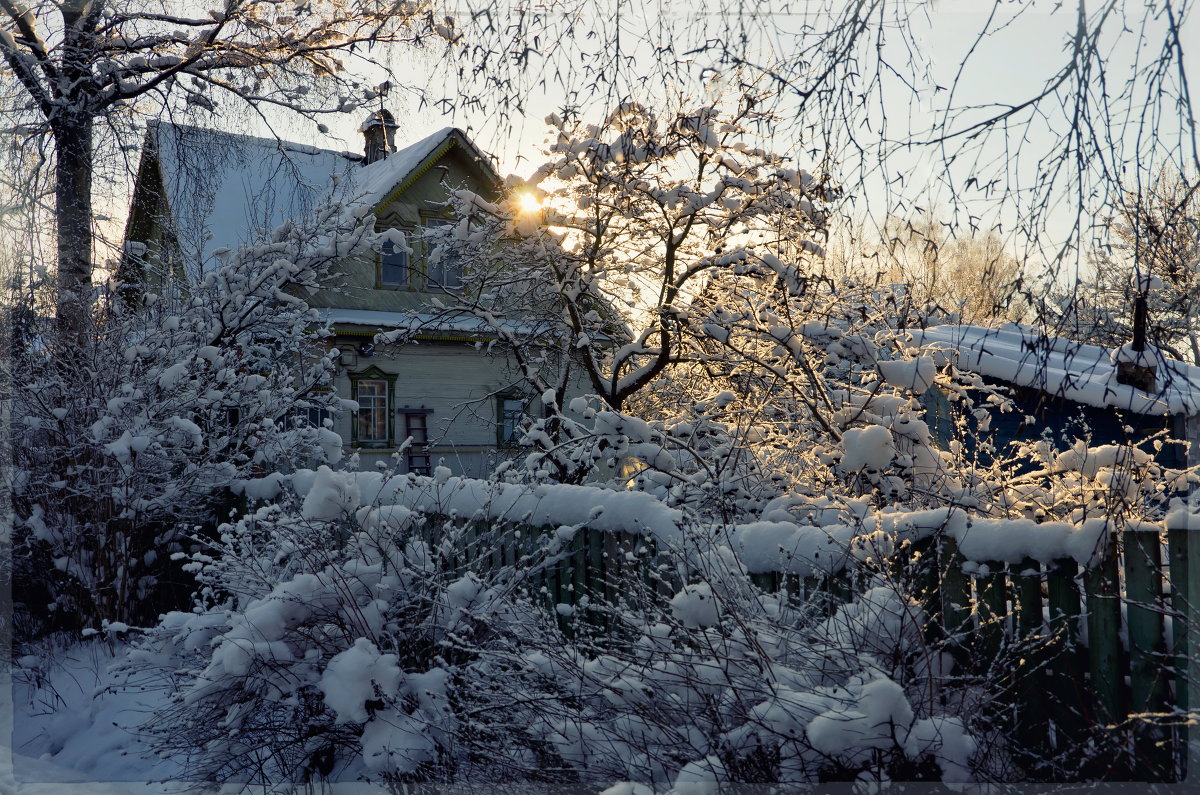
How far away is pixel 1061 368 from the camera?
8.49 m

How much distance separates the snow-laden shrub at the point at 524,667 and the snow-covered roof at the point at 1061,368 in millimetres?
881

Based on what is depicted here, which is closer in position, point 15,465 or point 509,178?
point 15,465

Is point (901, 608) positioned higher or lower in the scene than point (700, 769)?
higher

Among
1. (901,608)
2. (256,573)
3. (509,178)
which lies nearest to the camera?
(901,608)

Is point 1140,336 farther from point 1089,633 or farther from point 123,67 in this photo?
point 123,67

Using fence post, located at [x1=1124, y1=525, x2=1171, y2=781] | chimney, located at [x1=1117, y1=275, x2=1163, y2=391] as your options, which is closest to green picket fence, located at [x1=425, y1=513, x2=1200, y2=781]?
fence post, located at [x1=1124, y1=525, x2=1171, y2=781]

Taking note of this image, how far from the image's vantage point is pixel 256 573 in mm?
4195

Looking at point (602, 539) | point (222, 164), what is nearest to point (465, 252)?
point (222, 164)

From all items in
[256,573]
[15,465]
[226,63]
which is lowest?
[256,573]

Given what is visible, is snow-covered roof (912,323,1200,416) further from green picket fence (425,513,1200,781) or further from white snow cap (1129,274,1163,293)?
green picket fence (425,513,1200,781)

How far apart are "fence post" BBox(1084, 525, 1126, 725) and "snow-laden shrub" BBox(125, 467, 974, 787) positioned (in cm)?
55

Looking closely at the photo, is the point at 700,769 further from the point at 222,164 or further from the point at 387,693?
the point at 222,164

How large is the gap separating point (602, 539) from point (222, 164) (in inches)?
344

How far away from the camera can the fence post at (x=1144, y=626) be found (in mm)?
2766
